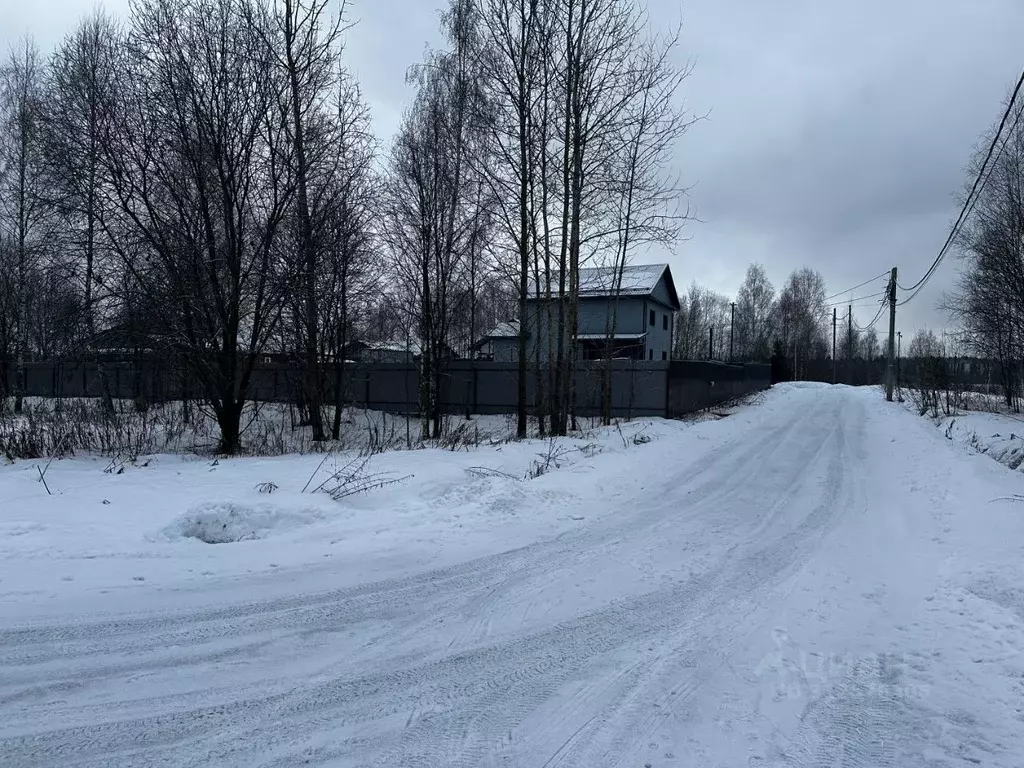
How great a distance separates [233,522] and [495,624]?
353cm

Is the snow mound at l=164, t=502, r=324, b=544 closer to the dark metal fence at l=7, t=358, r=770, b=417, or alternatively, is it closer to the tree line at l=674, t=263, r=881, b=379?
the dark metal fence at l=7, t=358, r=770, b=417

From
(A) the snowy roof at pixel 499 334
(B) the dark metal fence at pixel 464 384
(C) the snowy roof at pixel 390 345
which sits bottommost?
(B) the dark metal fence at pixel 464 384

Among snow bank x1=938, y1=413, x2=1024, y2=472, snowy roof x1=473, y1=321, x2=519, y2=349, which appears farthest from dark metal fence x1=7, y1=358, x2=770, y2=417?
snow bank x1=938, y1=413, x2=1024, y2=472

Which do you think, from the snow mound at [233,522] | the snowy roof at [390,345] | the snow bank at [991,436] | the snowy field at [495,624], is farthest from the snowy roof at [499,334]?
the snow mound at [233,522]

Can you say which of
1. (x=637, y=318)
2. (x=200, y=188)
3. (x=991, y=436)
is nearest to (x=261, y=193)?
(x=200, y=188)

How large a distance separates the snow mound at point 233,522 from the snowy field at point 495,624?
0.10 ft

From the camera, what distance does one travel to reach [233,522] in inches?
263

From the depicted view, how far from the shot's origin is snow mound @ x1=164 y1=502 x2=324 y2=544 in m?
6.48

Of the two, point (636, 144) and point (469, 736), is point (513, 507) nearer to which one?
point (469, 736)

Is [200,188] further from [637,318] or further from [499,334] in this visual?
[637,318]

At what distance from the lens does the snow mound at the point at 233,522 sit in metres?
6.48

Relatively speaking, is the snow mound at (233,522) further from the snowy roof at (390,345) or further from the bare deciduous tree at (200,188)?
the snowy roof at (390,345)

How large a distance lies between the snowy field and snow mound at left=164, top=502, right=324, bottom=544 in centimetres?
3

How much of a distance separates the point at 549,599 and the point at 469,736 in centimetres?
206
